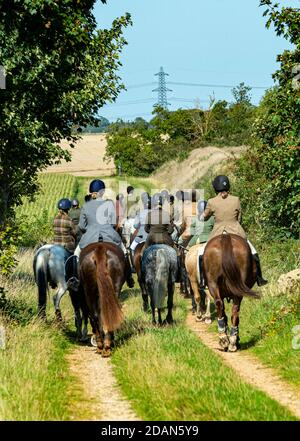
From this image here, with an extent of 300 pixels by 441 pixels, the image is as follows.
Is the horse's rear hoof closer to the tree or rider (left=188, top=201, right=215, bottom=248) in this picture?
rider (left=188, top=201, right=215, bottom=248)

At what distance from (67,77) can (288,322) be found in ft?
27.0

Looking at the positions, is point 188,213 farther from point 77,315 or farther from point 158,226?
point 77,315

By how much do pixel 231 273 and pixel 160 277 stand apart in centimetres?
260

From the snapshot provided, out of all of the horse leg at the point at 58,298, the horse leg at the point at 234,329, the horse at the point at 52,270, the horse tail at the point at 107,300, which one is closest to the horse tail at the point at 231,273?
the horse leg at the point at 234,329

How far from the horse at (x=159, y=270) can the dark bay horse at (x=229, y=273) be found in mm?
2000

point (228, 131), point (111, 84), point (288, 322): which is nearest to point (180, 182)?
point (228, 131)

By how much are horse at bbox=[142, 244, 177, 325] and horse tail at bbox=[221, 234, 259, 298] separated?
2406 mm

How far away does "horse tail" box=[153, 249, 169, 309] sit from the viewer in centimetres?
1413

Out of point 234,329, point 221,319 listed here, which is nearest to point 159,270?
point 221,319

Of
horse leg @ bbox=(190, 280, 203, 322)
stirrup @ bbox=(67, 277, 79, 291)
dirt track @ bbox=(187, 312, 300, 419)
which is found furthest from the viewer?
horse leg @ bbox=(190, 280, 203, 322)

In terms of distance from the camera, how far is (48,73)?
51.3 feet

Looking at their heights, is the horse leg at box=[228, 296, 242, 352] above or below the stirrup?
below

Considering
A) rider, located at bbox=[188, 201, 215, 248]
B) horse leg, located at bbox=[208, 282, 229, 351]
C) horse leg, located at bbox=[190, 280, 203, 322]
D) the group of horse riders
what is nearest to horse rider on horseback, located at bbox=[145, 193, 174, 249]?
the group of horse riders

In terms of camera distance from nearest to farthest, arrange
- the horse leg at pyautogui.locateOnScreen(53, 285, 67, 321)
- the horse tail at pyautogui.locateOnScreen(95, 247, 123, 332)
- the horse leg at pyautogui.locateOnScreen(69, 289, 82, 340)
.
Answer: the horse tail at pyautogui.locateOnScreen(95, 247, 123, 332) < the horse leg at pyautogui.locateOnScreen(69, 289, 82, 340) < the horse leg at pyautogui.locateOnScreen(53, 285, 67, 321)
